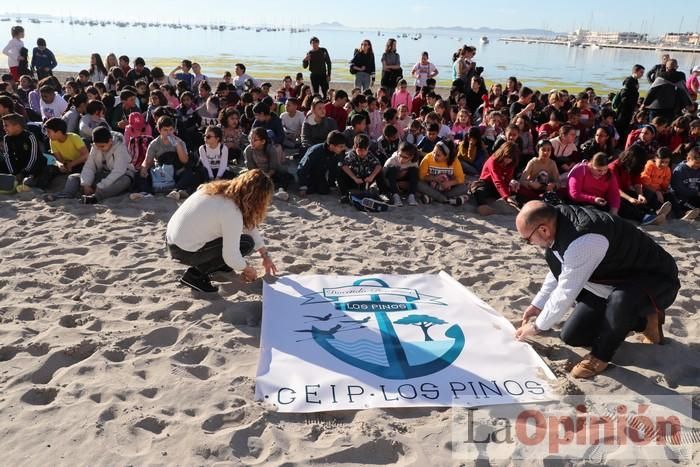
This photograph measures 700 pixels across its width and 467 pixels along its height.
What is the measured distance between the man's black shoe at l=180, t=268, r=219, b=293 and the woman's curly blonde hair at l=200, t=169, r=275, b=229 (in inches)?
28.8

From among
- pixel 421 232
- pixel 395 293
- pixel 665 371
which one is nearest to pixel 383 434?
pixel 395 293

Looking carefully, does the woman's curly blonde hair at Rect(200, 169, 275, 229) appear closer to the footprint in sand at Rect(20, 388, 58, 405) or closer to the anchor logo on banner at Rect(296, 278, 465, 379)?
the anchor logo on banner at Rect(296, 278, 465, 379)

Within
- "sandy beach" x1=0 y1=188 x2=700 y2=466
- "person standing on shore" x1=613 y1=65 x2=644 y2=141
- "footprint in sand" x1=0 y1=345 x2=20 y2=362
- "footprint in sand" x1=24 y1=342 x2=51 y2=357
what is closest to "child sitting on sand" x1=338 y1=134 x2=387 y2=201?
"sandy beach" x1=0 y1=188 x2=700 y2=466

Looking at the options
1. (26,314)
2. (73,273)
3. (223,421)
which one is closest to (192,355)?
(223,421)

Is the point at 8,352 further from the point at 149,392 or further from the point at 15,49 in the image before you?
the point at 15,49

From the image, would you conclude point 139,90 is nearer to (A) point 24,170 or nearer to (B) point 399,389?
(A) point 24,170

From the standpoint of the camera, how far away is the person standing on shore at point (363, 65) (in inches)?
489

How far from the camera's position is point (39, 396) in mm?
3020

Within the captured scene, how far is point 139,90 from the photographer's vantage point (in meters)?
10.0

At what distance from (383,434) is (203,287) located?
209 cm

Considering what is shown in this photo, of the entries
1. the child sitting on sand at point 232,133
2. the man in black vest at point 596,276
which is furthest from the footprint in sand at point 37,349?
the child sitting on sand at point 232,133

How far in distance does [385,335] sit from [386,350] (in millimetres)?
180

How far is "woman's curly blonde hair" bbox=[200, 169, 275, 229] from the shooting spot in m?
3.76

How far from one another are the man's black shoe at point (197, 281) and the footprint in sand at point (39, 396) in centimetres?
137
